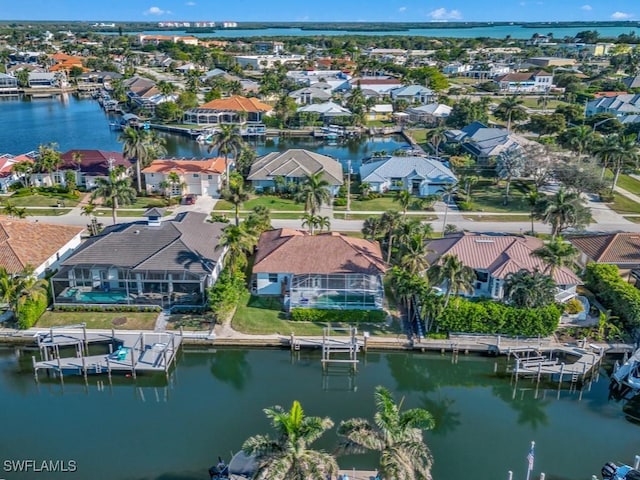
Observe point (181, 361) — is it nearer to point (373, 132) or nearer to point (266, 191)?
point (266, 191)

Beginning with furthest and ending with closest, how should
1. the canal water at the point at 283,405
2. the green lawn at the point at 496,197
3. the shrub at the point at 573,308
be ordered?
1. the green lawn at the point at 496,197
2. the shrub at the point at 573,308
3. the canal water at the point at 283,405

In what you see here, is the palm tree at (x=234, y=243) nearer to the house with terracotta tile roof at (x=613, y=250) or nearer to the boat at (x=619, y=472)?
the boat at (x=619, y=472)

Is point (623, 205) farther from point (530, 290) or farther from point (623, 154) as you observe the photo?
point (530, 290)

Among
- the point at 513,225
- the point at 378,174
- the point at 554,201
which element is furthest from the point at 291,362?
the point at 378,174

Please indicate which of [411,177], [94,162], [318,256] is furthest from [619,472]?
[94,162]

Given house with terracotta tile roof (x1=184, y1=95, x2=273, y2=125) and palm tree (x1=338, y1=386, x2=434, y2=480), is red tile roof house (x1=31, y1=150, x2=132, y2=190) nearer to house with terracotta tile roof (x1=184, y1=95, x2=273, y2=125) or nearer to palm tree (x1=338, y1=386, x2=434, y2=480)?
house with terracotta tile roof (x1=184, y1=95, x2=273, y2=125)

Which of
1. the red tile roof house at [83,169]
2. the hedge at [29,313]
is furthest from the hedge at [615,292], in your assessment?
the red tile roof house at [83,169]
